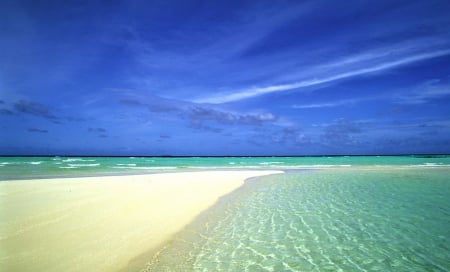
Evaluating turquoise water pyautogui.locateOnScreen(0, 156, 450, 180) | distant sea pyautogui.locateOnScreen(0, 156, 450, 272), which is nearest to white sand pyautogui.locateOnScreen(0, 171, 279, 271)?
distant sea pyautogui.locateOnScreen(0, 156, 450, 272)

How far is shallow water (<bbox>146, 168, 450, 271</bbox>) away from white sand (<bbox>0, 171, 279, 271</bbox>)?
0.75 metres

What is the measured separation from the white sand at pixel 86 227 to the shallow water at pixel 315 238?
75cm

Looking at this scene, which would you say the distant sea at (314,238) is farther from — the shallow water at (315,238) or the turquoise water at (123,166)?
the turquoise water at (123,166)

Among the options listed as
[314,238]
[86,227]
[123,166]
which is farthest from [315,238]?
[123,166]

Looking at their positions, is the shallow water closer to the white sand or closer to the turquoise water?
the white sand

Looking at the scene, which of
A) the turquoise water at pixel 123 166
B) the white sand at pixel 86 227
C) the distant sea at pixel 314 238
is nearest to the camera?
the white sand at pixel 86 227

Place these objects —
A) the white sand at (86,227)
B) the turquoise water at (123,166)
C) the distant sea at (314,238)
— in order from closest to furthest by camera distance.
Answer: the white sand at (86,227)
the distant sea at (314,238)
the turquoise water at (123,166)

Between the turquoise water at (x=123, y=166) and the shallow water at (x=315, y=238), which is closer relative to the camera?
the shallow water at (x=315, y=238)

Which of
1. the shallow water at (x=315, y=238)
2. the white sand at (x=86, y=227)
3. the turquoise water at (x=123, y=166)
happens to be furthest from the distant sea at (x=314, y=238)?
the turquoise water at (x=123, y=166)

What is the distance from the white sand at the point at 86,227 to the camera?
614 cm

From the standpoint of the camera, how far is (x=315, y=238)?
8188 mm

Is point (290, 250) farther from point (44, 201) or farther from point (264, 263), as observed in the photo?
point (44, 201)

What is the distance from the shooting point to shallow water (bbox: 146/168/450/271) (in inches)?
251

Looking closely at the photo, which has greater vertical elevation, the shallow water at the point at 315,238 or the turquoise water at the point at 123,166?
the turquoise water at the point at 123,166
